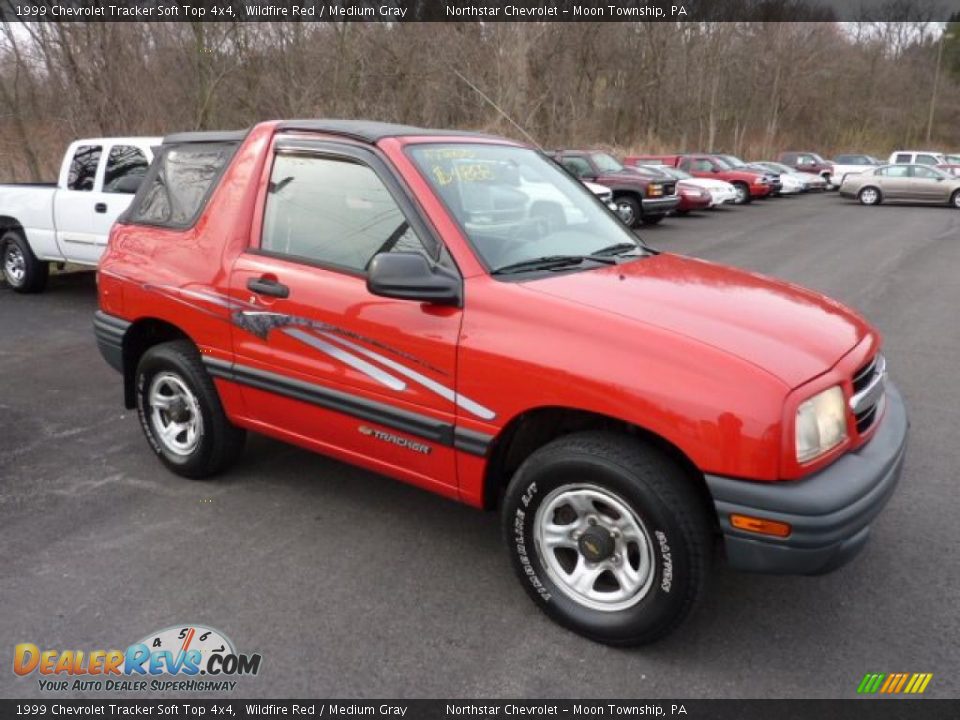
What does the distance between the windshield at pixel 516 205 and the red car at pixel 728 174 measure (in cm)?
2189

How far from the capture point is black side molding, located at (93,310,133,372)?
4.37m

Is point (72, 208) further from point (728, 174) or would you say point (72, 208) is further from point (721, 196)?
point (728, 174)

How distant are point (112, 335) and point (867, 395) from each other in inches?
155

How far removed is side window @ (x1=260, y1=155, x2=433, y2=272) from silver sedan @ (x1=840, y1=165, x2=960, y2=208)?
26545mm

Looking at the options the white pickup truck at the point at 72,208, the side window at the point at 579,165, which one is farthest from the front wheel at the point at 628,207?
the white pickup truck at the point at 72,208

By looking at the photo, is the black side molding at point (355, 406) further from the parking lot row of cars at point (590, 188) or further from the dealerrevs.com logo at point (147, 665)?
the parking lot row of cars at point (590, 188)

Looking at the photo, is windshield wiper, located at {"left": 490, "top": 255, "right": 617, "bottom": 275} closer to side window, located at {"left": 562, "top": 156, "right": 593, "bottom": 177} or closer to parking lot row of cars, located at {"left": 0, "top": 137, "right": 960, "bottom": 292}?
parking lot row of cars, located at {"left": 0, "top": 137, "right": 960, "bottom": 292}

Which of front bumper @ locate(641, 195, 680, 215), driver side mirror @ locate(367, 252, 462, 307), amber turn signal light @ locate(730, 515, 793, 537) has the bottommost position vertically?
amber turn signal light @ locate(730, 515, 793, 537)

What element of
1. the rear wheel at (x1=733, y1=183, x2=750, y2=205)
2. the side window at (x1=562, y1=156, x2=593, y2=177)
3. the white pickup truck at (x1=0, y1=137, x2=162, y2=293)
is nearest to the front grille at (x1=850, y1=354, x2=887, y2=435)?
the white pickup truck at (x1=0, y1=137, x2=162, y2=293)

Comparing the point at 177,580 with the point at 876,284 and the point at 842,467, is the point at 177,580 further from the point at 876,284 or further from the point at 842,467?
the point at 876,284

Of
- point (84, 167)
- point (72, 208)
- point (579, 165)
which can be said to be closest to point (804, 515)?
point (72, 208)

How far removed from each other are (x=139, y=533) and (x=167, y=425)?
82cm

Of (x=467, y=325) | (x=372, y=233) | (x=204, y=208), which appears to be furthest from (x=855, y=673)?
(x=204, y=208)
